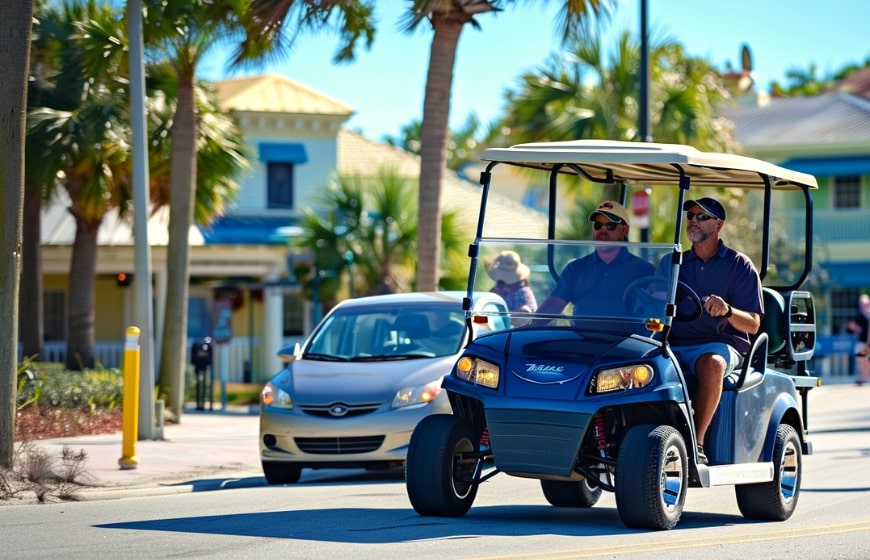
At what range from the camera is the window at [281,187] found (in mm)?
36094

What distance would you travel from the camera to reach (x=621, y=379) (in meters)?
9.04

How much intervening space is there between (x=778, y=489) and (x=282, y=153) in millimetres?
26341

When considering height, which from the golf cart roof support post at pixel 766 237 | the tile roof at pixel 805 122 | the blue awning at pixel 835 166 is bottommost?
the golf cart roof support post at pixel 766 237

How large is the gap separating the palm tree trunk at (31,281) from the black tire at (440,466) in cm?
1586

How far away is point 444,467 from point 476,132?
7037 cm

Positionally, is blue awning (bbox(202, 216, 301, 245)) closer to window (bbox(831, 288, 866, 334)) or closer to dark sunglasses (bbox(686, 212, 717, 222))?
window (bbox(831, 288, 866, 334))

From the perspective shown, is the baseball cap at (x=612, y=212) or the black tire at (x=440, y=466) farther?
the baseball cap at (x=612, y=212)

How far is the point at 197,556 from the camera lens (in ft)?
26.8

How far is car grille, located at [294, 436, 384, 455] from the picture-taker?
12766 millimetres

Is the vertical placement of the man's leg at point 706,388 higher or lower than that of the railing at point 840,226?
lower

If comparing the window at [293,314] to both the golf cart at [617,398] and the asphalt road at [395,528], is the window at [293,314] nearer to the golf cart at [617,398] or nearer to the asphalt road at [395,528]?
the asphalt road at [395,528]

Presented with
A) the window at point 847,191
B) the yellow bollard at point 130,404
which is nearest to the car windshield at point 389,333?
the yellow bollard at point 130,404

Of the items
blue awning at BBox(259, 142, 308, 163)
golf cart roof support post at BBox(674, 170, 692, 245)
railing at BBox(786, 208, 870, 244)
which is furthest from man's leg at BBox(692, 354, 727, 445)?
railing at BBox(786, 208, 870, 244)

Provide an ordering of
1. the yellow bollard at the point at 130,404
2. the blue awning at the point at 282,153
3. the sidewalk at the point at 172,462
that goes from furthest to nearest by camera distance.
→ the blue awning at the point at 282,153 < the yellow bollard at the point at 130,404 < the sidewalk at the point at 172,462
